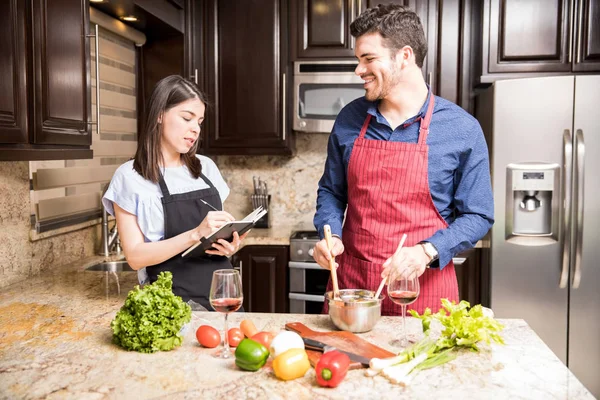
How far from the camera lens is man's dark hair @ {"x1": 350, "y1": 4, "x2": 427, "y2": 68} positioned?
2.15 metres

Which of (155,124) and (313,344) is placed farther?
(155,124)

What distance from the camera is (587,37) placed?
3635mm

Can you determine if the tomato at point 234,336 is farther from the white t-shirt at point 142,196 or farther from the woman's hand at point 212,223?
the white t-shirt at point 142,196

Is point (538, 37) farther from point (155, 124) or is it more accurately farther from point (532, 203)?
point (155, 124)

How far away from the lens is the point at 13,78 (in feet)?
6.54

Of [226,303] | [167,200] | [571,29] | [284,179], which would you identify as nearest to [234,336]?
[226,303]

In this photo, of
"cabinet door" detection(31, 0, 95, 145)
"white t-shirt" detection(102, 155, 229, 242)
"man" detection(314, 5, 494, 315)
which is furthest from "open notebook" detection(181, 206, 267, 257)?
"cabinet door" detection(31, 0, 95, 145)

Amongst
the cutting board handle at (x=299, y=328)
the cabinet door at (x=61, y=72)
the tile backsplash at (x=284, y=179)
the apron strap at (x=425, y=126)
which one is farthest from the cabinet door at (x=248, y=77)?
the cutting board handle at (x=299, y=328)

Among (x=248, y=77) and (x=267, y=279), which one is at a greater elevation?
(x=248, y=77)

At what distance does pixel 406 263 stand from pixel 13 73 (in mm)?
1374

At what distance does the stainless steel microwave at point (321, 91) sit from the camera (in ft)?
12.8

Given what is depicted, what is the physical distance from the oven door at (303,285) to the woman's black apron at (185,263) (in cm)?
150

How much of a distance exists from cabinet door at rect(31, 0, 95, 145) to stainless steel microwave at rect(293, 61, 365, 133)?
174 centimetres

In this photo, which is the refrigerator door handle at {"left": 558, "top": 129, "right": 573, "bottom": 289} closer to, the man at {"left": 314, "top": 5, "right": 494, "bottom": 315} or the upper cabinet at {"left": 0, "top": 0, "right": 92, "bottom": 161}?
the man at {"left": 314, "top": 5, "right": 494, "bottom": 315}
